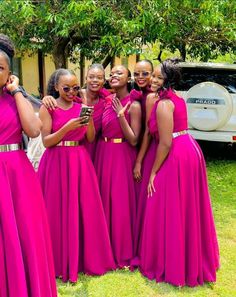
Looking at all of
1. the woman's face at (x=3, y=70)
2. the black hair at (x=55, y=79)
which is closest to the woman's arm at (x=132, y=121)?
the black hair at (x=55, y=79)

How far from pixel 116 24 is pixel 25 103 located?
391 centimetres

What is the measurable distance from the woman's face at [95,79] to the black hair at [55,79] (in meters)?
0.24

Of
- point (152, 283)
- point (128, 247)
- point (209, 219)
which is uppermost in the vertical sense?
point (209, 219)

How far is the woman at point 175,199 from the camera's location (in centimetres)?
317

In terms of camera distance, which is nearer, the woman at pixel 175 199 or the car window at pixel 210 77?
the woman at pixel 175 199

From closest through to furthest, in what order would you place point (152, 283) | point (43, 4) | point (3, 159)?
point (3, 159) → point (152, 283) → point (43, 4)

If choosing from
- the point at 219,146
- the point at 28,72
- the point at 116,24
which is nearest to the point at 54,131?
the point at 116,24

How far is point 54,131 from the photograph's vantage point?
3.17 metres

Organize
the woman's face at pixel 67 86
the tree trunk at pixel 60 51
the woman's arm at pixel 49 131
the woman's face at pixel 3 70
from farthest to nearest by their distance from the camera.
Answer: the tree trunk at pixel 60 51
the woman's face at pixel 67 86
the woman's arm at pixel 49 131
the woman's face at pixel 3 70

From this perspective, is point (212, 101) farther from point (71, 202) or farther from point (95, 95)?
point (71, 202)

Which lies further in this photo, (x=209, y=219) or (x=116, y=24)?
(x=116, y=24)

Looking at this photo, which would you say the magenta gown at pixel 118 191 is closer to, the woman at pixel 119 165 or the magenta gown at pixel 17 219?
the woman at pixel 119 165

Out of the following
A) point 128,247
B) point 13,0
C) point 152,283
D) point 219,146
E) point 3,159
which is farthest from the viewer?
point 219,146

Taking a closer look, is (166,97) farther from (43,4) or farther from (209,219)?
(43,4)
